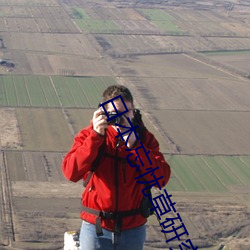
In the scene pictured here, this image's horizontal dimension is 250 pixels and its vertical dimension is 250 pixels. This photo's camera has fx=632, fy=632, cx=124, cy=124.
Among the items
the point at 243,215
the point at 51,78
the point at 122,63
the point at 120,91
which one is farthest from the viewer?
the point at 122,63

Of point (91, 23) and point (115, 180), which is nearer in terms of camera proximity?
point (115, 180)

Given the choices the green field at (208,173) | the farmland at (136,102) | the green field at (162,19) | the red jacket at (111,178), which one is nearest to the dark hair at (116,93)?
the red jacket at (111,178)

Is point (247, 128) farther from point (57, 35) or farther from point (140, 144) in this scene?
point (140, 144)

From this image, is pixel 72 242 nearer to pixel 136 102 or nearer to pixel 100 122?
pixel 100 122

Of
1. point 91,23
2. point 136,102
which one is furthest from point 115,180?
point 91,23

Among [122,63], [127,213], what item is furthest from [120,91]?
[122,63]

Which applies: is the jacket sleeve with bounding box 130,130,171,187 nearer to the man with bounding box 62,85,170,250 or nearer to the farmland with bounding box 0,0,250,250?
the man with bounding box 62,85,170,250
